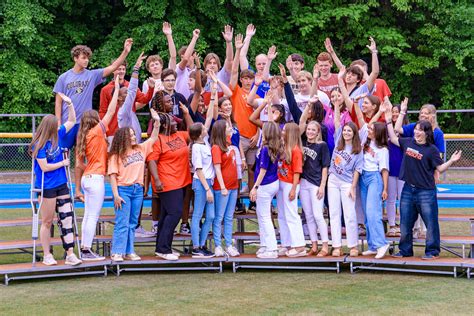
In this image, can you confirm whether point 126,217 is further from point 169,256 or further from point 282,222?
point 282,222

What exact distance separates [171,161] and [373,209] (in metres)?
2.44

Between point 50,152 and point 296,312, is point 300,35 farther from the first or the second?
point 296,312

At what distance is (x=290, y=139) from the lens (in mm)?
9867

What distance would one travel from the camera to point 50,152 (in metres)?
9.37

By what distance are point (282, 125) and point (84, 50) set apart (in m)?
2.60

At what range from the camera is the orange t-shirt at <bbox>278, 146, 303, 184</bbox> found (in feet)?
32.2

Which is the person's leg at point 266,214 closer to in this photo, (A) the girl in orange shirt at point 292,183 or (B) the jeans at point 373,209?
(A) the girl in orange shirt at point 292,183

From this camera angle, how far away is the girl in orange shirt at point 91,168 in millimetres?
9531

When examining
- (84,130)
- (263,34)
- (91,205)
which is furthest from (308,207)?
(263,34)

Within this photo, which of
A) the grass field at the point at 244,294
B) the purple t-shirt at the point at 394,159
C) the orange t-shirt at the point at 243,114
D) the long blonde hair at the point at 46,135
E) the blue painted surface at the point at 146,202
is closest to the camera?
the grass field at the point at 244,294

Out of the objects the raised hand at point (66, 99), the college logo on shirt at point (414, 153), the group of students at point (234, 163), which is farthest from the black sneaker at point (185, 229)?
the college logo on shirt at point (414, 153)

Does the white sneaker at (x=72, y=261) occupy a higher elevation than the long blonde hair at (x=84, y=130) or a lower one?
lower

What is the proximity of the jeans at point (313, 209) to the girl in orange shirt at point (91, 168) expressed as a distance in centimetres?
239

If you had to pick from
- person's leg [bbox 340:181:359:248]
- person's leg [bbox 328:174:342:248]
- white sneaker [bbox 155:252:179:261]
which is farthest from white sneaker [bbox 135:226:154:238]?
person's leg [bbox 340:181:359:248]
